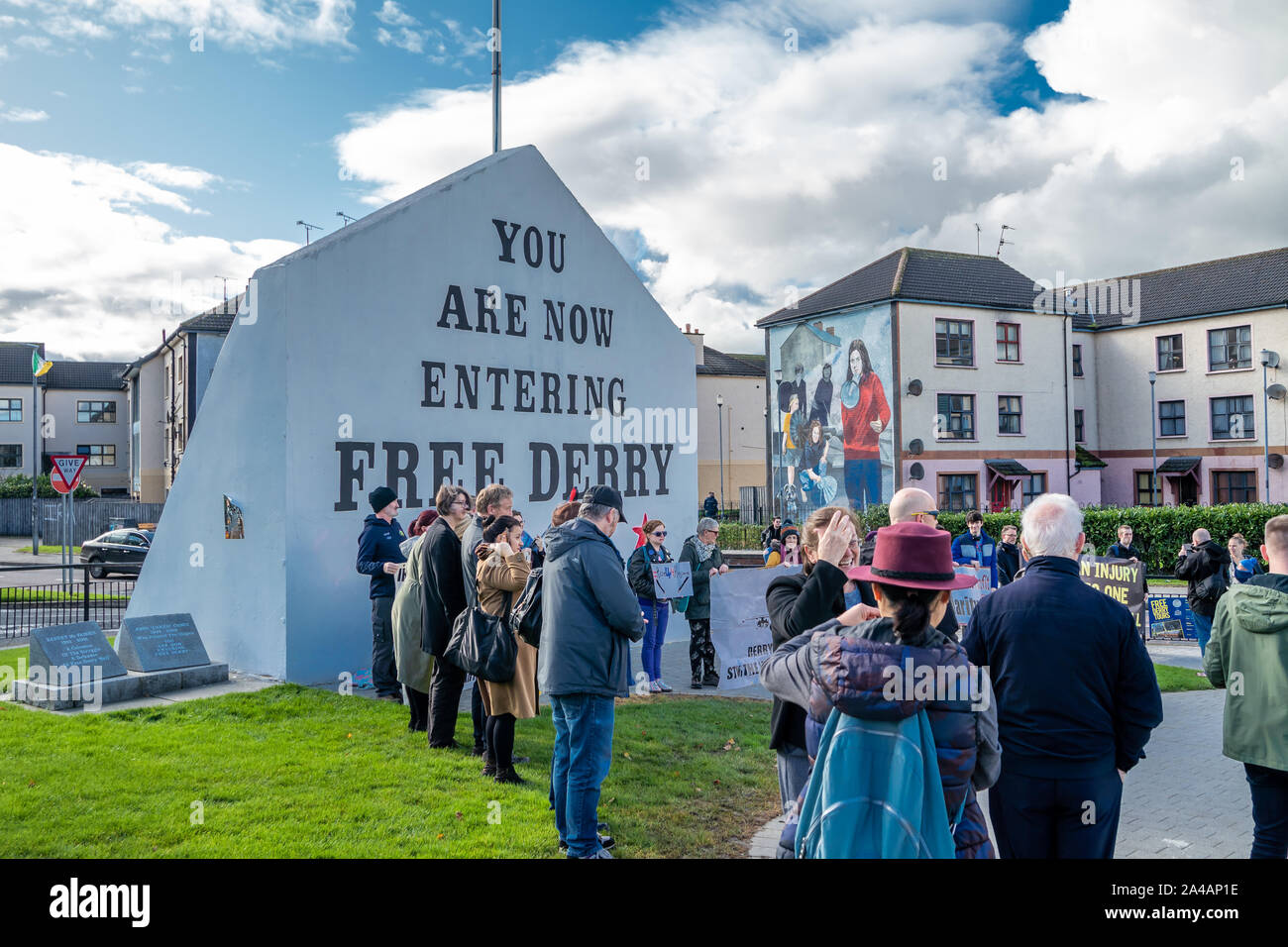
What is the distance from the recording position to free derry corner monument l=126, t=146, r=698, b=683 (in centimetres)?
1026

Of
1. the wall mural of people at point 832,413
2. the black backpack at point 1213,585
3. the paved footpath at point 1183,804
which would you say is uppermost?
the wall mural of people at point 832,413

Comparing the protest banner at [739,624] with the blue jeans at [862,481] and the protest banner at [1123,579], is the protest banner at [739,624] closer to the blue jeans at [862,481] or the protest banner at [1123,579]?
the protest banner at [1123,579]

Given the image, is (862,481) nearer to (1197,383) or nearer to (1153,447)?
(1153,447)

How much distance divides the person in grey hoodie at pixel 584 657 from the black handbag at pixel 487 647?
0.91 m

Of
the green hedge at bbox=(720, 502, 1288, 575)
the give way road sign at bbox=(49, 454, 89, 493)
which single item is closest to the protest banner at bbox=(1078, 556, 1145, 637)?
the green hedge at bbox=(720, 502, 1288, 575)

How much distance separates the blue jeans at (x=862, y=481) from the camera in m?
34.6

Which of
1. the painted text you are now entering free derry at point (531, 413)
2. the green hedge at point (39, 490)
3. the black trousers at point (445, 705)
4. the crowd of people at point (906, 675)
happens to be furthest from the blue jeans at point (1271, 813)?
the green hedge at point (39, 490)

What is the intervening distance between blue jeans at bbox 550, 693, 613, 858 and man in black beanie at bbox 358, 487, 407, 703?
14.2ft

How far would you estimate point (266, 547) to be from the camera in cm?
1027

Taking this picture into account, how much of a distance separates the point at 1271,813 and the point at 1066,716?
185 cm

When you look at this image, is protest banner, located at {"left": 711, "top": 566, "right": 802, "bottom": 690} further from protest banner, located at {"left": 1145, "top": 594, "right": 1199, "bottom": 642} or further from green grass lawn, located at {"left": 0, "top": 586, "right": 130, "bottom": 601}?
green grass lawn, located at {"left": 0, "top": 586, "right": 130, "bottom": 601}
